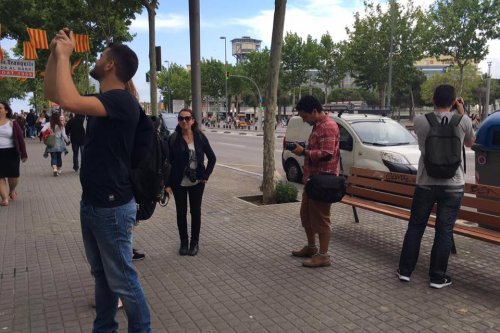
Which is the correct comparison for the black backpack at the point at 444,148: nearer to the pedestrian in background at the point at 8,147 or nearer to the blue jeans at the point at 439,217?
the blue jeans at the point at 439,217

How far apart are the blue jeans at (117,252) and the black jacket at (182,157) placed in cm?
224

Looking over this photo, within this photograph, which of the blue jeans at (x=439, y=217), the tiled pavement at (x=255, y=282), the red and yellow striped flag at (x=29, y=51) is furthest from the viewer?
the red and yellow striped flag at (x=29, y=51)

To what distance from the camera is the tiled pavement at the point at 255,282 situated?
143 inches

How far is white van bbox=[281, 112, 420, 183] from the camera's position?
8836 mm

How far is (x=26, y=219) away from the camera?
704cm

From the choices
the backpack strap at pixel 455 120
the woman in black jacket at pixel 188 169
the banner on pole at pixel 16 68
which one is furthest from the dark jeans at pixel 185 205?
the banner on pole at pixel 16 68

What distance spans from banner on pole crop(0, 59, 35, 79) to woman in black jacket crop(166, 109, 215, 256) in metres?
15.1

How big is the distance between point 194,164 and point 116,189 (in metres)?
2.51

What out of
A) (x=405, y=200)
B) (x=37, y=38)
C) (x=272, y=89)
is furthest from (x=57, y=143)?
(x=405, y=200)

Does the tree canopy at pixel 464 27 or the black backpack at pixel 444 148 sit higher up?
the tree canopy at pixel 464 27

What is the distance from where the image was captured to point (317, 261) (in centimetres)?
484

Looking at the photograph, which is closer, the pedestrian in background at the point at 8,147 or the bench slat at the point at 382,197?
the bench slat at the point at 382,197

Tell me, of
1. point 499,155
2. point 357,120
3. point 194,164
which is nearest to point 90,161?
point 194,164

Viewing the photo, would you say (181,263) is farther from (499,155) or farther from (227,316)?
(499,155)
